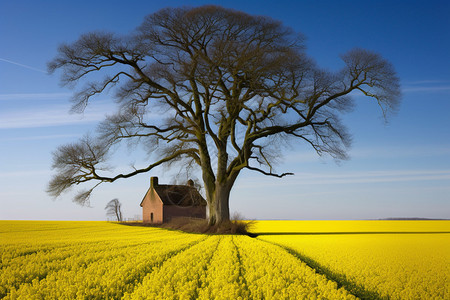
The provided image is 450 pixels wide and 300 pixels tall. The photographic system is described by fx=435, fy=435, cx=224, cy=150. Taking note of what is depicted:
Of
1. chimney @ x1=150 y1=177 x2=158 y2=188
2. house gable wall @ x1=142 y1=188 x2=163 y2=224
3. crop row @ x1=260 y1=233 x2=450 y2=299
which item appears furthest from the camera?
chimney @ x1=150 y1=177 x2=158 y2=188

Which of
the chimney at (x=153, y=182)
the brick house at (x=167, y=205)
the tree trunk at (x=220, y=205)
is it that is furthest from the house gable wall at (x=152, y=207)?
the tree trunk at (x=220, y=205)

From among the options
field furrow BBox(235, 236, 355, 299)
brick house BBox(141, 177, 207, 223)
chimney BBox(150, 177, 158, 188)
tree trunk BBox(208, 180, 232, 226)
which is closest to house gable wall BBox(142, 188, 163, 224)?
brick house BBox(141, 177, 207, 223)

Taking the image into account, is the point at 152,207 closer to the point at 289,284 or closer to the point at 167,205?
the point at 167,205

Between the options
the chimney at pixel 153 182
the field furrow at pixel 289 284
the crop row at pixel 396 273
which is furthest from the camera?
the chimney at pixel 153 182

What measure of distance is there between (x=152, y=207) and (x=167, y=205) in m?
4.45

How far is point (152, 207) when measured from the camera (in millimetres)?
53469

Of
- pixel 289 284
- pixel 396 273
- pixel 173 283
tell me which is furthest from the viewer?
pixel 396 273

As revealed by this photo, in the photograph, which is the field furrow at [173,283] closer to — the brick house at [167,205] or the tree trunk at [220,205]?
the tree trunk at [220,205]

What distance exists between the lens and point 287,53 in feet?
79.0

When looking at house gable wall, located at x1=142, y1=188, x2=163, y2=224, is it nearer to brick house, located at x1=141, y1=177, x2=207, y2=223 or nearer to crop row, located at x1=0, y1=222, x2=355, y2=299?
brick house, located at x1=141, y1=177, x2=207, y2=223

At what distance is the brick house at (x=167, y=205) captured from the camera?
49375 millimetres

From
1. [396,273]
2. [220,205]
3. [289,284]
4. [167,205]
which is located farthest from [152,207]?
[289,284]

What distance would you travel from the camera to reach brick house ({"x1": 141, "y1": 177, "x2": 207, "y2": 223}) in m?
49.4

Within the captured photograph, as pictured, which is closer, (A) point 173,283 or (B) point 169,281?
(A) point 173,283
